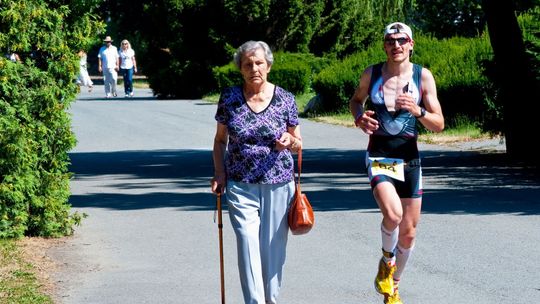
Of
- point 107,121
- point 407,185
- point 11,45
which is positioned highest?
point 11,45

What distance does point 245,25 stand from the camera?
126ft

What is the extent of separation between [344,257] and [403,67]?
2.67 m

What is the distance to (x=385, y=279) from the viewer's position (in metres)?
7.79

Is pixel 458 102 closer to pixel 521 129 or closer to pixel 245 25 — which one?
pixel 521 129

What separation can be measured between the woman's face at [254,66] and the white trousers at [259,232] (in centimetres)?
60

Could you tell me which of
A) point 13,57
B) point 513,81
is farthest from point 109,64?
point 13,57

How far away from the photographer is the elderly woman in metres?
7.10

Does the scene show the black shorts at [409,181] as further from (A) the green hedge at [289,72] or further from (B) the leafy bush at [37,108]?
(A) the green hedge at [289,72]

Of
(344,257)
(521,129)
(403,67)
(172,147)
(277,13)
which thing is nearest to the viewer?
(403,67)

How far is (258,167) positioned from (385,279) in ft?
4.06

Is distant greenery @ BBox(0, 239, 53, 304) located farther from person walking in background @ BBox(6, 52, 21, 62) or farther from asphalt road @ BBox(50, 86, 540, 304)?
person walking in background @ BBox(6, 52, 21, 62)

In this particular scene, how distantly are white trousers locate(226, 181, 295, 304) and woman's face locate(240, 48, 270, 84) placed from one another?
599 millimetres

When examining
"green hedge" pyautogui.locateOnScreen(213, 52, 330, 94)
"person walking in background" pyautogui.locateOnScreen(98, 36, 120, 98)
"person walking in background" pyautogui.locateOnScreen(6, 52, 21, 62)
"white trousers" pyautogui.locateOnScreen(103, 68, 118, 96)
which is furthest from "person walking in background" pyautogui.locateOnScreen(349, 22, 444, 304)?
"white trousers" pyautogui.locateOnScreen(103, 68, 118, 96)

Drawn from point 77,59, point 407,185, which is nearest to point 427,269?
point 407,185
